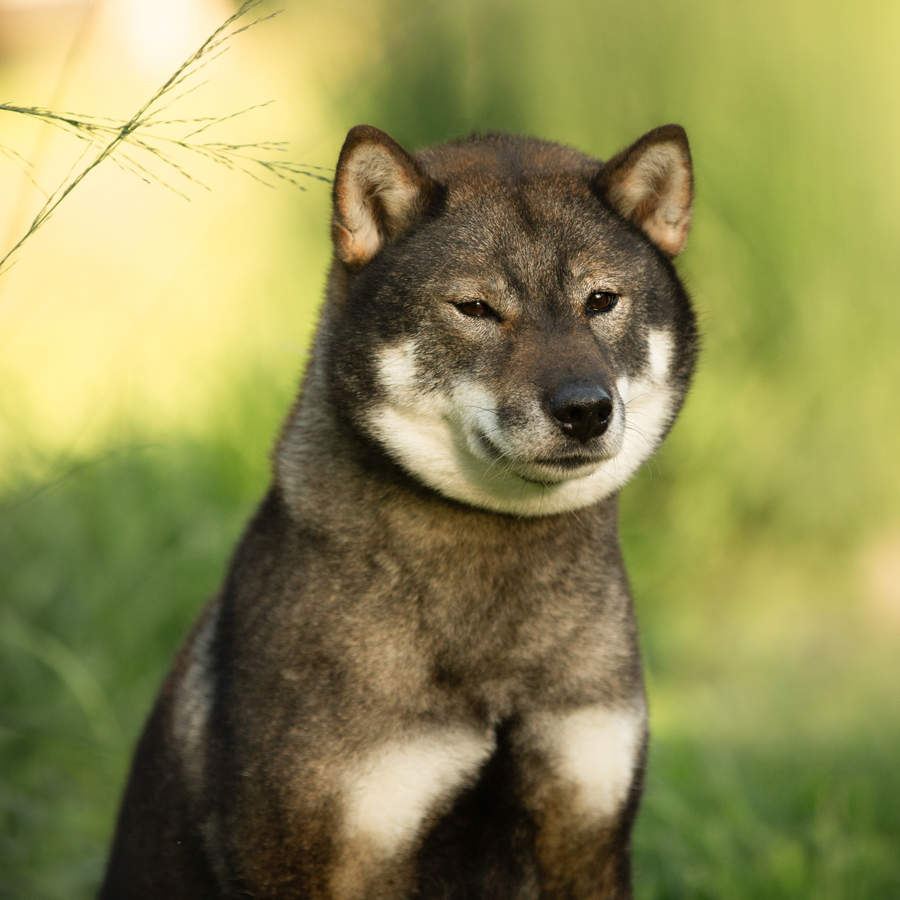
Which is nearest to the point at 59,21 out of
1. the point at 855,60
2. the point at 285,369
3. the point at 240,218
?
the point at 240,218

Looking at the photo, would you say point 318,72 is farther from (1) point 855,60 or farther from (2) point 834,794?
(2) point 834,794

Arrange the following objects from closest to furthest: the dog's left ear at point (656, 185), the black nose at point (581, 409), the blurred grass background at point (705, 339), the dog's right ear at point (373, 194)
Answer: the black nose at point (581, 409), the dog's right ear at point (373, 194), the dog's left ear at point (656, 185), the blurred grass background at point (705, 339)

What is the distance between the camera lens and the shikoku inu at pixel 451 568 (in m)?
2.73

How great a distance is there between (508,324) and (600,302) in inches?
8.4

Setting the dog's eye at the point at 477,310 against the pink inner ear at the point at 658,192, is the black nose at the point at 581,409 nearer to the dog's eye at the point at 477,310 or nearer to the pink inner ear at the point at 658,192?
the dog's eye at the point at 477,310

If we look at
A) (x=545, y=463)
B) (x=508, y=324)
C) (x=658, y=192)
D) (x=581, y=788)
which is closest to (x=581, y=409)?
(x=545, y=463)

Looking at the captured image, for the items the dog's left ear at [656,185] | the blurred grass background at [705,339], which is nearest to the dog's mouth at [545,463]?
the dog's left ear at [656,185]

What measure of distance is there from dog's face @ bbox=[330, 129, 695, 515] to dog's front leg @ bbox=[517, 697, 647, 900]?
0.47 meters

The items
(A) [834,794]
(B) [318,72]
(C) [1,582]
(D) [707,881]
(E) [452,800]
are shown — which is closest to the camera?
(E) [452,800]

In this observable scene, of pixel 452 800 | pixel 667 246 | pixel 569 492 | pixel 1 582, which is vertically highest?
pixel 667 246

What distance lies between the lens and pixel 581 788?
2814mm

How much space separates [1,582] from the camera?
15.1 ft

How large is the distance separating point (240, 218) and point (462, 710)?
4.63m

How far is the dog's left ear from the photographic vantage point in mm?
2967
